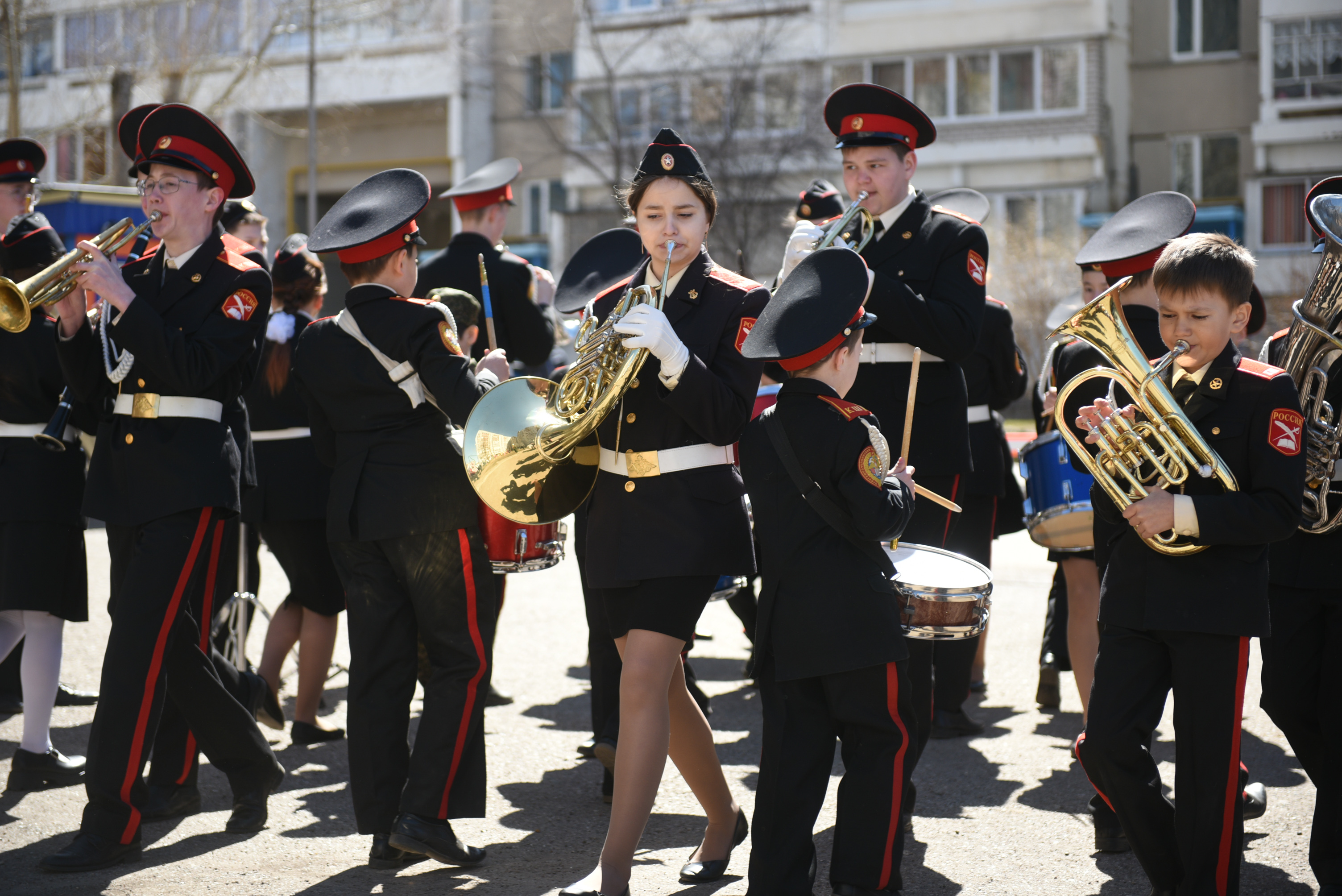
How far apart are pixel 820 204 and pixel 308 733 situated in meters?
3.69

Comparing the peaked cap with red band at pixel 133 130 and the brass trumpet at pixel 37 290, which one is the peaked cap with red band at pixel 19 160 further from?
the brass trumpet at pixel 37 290

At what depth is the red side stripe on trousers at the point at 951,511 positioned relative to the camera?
15.7 ft

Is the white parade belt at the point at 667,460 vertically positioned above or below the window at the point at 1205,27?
below

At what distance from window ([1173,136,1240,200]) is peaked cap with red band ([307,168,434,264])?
3060cm

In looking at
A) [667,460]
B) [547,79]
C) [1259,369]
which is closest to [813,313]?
[667,460]

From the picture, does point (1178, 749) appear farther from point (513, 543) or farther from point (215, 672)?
point (215, 672)

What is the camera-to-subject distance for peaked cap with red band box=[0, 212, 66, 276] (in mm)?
5434

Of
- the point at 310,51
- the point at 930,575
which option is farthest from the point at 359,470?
the point at 310,51

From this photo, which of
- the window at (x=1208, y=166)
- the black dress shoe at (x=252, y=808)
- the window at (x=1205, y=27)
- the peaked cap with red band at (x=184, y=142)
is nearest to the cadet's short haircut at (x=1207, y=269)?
the peaked cap with red band at (x=184, y=142)

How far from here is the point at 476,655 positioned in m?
4.51

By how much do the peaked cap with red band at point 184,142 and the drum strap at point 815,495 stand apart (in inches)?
83.0

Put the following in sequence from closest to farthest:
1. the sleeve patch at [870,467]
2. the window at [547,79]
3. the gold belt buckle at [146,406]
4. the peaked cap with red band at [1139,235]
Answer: the sleeve patch at [870,467], the gold belt buckle at [146,406], the peaked cap with red band at [1139,235], the window at [547,79]

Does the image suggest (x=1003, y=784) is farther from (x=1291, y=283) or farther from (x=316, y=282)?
(x=1291, y=283)

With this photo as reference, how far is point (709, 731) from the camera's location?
4191 mm
